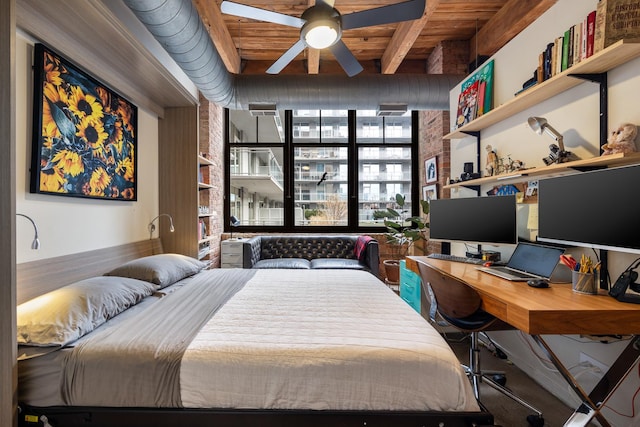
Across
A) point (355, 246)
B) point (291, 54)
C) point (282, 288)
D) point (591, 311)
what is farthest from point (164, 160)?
point (591, 311)

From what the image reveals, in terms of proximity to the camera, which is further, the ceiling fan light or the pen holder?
the ceiling fan light

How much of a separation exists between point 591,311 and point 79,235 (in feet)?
9.95

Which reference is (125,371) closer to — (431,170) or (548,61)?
(548,61)

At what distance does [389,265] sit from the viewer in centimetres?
454

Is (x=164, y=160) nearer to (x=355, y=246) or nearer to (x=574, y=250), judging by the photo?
(x=355, y=246)

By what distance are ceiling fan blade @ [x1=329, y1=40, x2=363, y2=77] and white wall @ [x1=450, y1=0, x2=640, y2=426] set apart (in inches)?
49.5

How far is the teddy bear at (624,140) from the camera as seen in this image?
142 centimetres

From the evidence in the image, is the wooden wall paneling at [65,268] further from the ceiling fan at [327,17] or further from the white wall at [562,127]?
the white wall at [562,127]

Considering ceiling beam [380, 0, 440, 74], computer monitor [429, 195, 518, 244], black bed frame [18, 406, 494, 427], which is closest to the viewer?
black bed frame [18, 406, 494, 427]

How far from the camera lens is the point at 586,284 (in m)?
1.49

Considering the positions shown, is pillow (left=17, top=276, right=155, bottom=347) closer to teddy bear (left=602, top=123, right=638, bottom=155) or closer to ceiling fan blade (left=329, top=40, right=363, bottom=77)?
ceiling fan blade (left=329, top=40, right=363, bottom=77)

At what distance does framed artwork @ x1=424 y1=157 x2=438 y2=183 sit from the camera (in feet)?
14.4

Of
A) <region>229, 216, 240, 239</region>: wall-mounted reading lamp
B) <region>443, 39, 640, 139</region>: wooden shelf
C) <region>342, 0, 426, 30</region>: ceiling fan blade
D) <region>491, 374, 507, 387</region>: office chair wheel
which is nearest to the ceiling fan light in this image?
<region>342, 0, 426, 30</region>: ceiling fan blade

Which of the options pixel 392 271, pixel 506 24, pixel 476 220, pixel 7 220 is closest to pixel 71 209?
pixel 7 220
